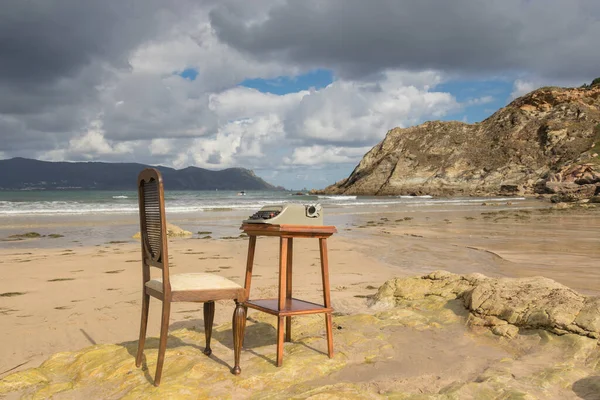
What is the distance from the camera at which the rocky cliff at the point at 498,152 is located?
70562 millimetres

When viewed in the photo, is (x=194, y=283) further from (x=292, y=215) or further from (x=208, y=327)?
(x=292, y=215)

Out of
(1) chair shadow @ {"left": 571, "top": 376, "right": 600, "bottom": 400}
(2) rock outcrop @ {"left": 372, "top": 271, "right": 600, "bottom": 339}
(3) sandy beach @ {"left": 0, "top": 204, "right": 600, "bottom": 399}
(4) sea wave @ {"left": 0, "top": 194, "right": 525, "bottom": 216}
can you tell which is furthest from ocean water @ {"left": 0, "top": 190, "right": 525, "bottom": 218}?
(1) chair shadow @ {"left": 571, "top": 376, "right": 600, "bottom": 400}

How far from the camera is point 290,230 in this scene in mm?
3723

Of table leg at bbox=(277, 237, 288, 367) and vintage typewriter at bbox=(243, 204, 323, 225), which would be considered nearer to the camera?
table leg at bbox=(277, 237, 288, 367)

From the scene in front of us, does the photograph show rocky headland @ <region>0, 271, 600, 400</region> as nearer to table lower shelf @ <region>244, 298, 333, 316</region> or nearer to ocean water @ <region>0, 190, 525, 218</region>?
table lower shelf @ <region>244, 298, 333, 316</region>

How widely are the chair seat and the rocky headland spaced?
0.63 m

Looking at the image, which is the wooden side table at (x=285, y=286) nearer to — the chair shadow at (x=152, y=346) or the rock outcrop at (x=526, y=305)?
the chair shadow at (x=152, y=346)

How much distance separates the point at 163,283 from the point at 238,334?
2.37 feet

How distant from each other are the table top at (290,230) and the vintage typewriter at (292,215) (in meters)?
0.05

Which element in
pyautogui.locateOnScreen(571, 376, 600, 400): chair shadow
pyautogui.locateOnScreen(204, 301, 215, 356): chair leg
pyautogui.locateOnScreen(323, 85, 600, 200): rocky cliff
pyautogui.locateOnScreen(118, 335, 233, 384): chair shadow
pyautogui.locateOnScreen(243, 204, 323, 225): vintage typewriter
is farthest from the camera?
pyautogui.locateOnScreen(323, 85, 600, 200): rocky cliff

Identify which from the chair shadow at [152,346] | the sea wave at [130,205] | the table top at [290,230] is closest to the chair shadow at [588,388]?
the table top at [290,230]

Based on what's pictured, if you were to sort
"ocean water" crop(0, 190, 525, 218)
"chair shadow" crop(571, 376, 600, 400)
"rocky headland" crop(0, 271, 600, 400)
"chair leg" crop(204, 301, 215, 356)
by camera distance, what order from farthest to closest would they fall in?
"ocean water" crop(0, 190, 525, 218)
"chair leg" crop(204, 301, 215, 356)
"rocky headland" crop(0, 271, 600, 400)
"chair shadow" crop(571, 376, 600, 400)

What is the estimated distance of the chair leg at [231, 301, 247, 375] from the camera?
137 inches

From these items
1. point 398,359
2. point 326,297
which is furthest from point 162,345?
point 398,359
